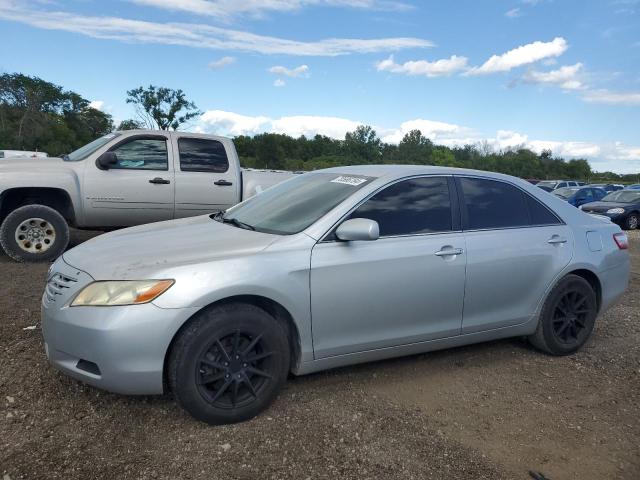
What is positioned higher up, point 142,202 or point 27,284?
point 142,202

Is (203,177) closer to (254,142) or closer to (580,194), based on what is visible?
(580,194)

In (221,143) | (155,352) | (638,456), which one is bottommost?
(638,456)

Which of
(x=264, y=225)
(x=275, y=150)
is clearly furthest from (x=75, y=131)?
(x=264, y=225)

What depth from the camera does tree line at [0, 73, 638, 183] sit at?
164 ft

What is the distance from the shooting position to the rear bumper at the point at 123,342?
2.93 m

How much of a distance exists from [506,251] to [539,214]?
0.59 metres

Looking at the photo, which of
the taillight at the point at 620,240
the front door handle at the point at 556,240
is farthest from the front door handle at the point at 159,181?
the taillight at the point at 620,240

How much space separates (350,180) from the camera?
13.1ft

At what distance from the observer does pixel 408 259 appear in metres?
3.70

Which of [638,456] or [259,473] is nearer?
[259,473]

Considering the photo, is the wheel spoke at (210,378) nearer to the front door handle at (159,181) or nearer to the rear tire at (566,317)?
the rear tire at (566,317)

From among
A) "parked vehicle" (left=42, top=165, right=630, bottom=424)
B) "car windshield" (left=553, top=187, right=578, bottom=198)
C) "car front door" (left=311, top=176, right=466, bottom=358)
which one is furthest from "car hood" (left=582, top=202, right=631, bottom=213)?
"car front door" (left=311, top=176, right=466, bottom=358)

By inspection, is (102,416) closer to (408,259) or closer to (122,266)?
(122,266)

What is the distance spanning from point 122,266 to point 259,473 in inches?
53.5
